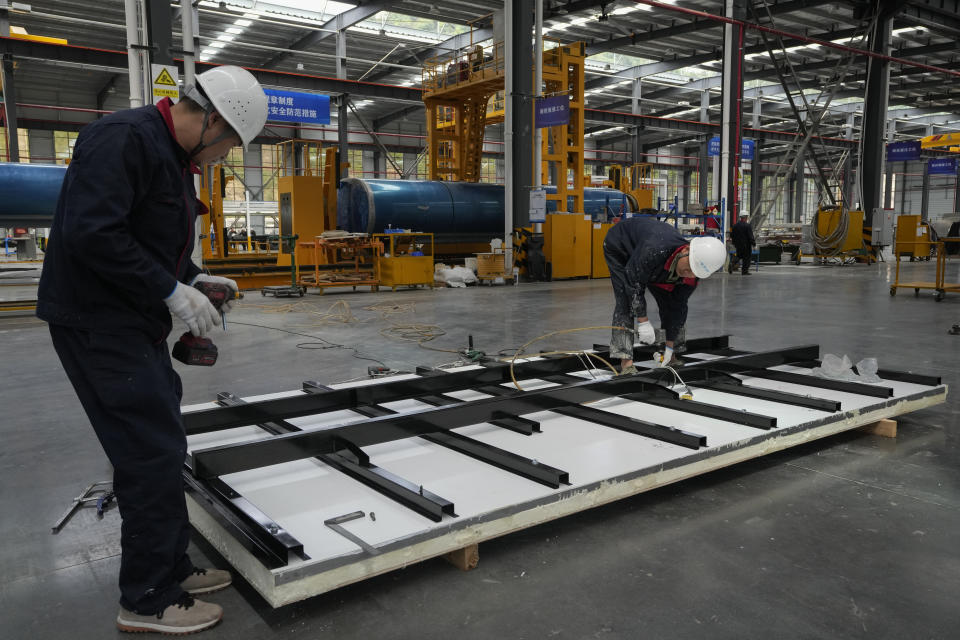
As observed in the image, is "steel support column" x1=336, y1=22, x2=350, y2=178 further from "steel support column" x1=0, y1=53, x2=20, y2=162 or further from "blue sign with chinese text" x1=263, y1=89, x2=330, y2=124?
"steel support column" x1=0, y1=53, x2=20, y2=162

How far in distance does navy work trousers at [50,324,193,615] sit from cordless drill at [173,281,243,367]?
0.13 metres

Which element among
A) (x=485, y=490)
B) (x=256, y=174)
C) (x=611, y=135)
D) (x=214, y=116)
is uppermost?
(x=611, y=135)

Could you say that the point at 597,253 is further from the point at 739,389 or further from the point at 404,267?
the point at 739,389

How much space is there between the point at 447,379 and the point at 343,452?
1.17m

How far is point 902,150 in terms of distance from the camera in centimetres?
2658

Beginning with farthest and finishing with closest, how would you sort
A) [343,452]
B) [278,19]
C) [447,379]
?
[278,19] → [447,379] → [343,452]

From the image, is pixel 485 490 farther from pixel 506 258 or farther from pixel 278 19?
pixel 278 19

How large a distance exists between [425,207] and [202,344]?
13655 mm

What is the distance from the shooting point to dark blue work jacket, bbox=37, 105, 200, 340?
65.7 inches

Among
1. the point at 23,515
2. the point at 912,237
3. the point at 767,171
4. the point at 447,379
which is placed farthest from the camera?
the point at 767,171

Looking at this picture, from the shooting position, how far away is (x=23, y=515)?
106 inches

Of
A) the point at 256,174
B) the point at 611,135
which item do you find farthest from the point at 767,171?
the point at 256,174

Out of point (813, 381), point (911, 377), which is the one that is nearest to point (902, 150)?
point (911, 377)

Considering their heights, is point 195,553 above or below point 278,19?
below
